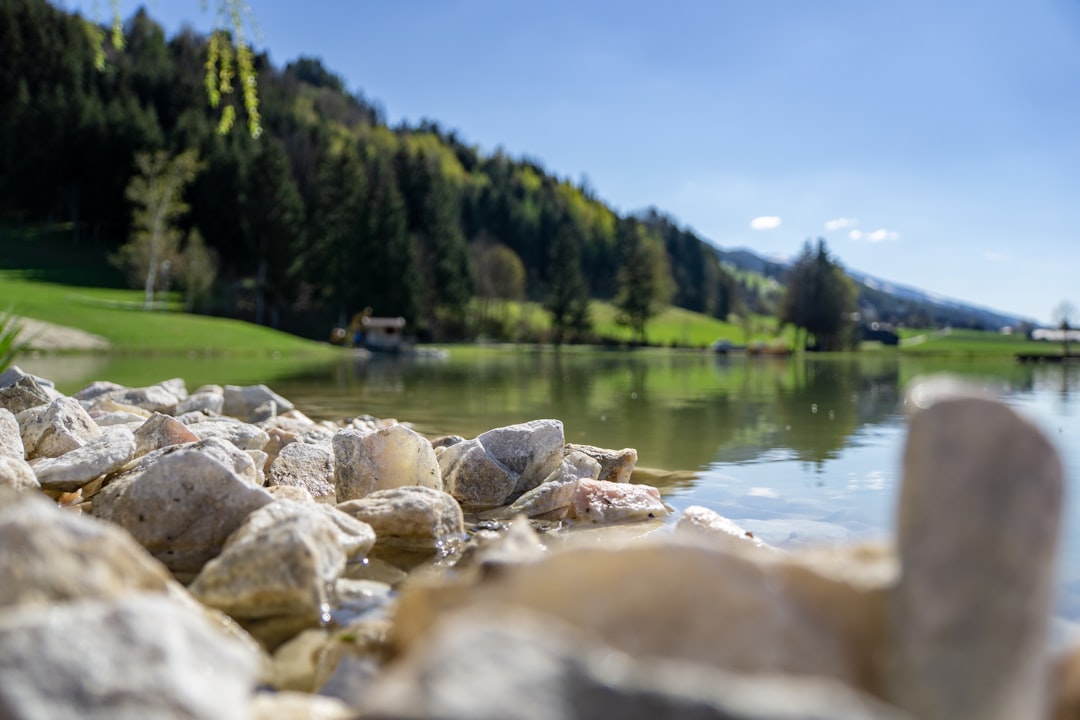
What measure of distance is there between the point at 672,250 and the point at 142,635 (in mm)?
142876

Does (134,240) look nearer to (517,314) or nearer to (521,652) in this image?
(517,314)

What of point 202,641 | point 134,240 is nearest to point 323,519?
point 202,641

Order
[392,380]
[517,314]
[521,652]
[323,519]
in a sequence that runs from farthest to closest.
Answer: [517,314], [392,380], [323,519], [521,652]

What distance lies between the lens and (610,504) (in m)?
6.02

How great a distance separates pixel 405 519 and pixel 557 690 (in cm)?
348

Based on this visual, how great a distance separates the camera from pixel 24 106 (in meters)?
67.5

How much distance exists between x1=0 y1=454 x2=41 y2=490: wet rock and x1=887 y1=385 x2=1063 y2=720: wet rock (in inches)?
178

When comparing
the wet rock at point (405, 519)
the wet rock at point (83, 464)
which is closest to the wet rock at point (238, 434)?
the wet rock at point (83, 464)

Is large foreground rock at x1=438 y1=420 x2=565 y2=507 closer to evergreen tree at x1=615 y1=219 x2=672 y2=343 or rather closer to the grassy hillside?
the grassy hillside

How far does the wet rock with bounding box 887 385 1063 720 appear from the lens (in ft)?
5.80

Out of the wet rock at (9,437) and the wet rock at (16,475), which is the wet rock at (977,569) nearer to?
the wet rock at (16,475)

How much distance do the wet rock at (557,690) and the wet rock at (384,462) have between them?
13.5 ft

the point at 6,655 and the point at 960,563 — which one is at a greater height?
the point at 960,563

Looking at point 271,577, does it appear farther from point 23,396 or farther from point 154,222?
point 154,222
